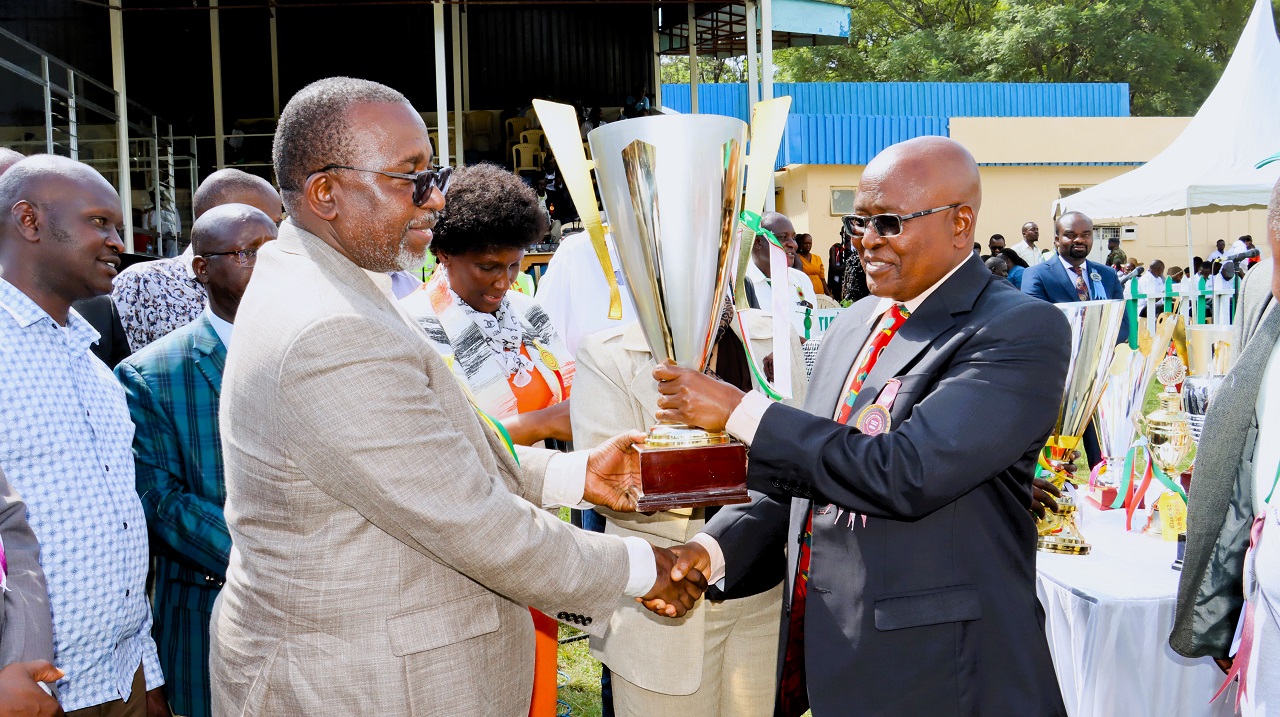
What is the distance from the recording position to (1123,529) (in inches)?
142

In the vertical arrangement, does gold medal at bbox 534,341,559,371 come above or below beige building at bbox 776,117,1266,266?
below

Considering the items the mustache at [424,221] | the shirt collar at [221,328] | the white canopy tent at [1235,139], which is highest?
the white canopy tent at [1235,139]

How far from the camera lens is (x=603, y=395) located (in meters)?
2.98

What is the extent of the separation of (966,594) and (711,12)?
16.0 metres

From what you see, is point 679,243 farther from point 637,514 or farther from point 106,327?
point 106,327

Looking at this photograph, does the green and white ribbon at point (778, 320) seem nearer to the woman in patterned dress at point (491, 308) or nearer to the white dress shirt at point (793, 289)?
the woman in patterned dress at point (491, 308)

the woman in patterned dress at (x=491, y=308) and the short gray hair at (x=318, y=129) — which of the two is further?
the woman in patterned dress at (x=491, y=308)

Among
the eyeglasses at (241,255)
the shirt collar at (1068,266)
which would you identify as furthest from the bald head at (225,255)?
the shirt collar at (1068,266)

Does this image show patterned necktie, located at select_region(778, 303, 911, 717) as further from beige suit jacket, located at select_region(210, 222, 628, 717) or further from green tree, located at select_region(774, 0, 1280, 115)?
green tree, located at select_region(774, 0, 1280, 115)

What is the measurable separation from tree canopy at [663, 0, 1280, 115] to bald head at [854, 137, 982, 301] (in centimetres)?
3820

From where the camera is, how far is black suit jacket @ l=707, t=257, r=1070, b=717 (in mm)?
2215

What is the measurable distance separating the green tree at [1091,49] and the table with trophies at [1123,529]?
36319 millimetres

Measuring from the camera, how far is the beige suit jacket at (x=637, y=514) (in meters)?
2.82

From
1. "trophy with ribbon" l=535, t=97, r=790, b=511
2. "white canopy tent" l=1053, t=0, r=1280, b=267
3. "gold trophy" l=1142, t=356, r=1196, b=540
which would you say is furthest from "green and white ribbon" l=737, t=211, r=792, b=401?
"white canopy tent" l=1053, t=0, r=1280, b=267
